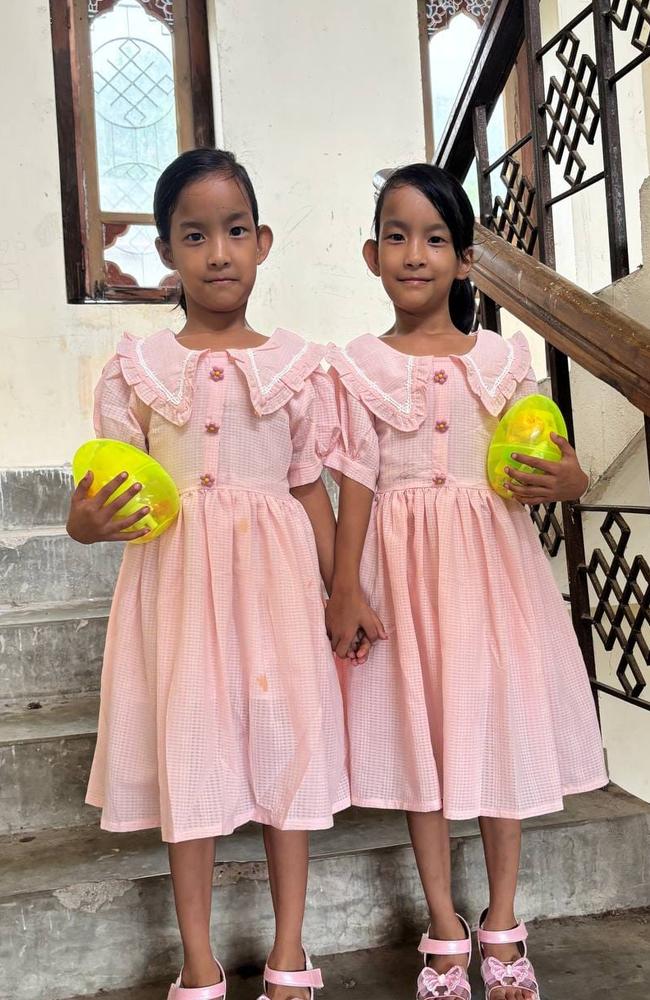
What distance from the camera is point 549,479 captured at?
4.79 ft

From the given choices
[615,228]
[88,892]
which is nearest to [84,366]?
[615,228]

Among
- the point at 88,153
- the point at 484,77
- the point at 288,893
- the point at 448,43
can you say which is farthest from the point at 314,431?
the point at 448,43

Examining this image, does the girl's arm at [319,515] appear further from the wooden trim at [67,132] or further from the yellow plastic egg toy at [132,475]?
the wooden trim at [67,132]

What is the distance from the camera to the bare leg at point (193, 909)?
4.43 ft

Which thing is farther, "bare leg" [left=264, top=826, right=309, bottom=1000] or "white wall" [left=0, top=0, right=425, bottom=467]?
"white wall" [left=0, top=0, right=425, bottom=467]

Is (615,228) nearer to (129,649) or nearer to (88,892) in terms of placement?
(129,649)

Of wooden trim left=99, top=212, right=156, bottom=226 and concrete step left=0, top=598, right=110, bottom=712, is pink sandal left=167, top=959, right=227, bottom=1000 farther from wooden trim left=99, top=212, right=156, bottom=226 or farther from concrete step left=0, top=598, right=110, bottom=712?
wooden trim left=99, top=212, right=156, bottom=226

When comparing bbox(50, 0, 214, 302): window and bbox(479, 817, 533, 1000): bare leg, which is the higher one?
bbox(50, 0, 214, 302): window

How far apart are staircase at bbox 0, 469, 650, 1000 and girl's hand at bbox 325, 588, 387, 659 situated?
0.43 metres

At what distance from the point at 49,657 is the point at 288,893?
3.36ft

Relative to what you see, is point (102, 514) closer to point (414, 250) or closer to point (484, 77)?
point (414, 250)

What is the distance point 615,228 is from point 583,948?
4.95ft

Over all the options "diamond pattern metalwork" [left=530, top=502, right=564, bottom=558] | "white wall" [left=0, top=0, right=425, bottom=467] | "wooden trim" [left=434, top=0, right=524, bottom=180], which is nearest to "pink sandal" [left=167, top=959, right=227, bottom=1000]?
"diamond pattern metalwork" [left=530, top=502, right=564, bottom=558]

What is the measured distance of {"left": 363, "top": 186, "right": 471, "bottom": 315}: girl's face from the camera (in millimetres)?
1530
